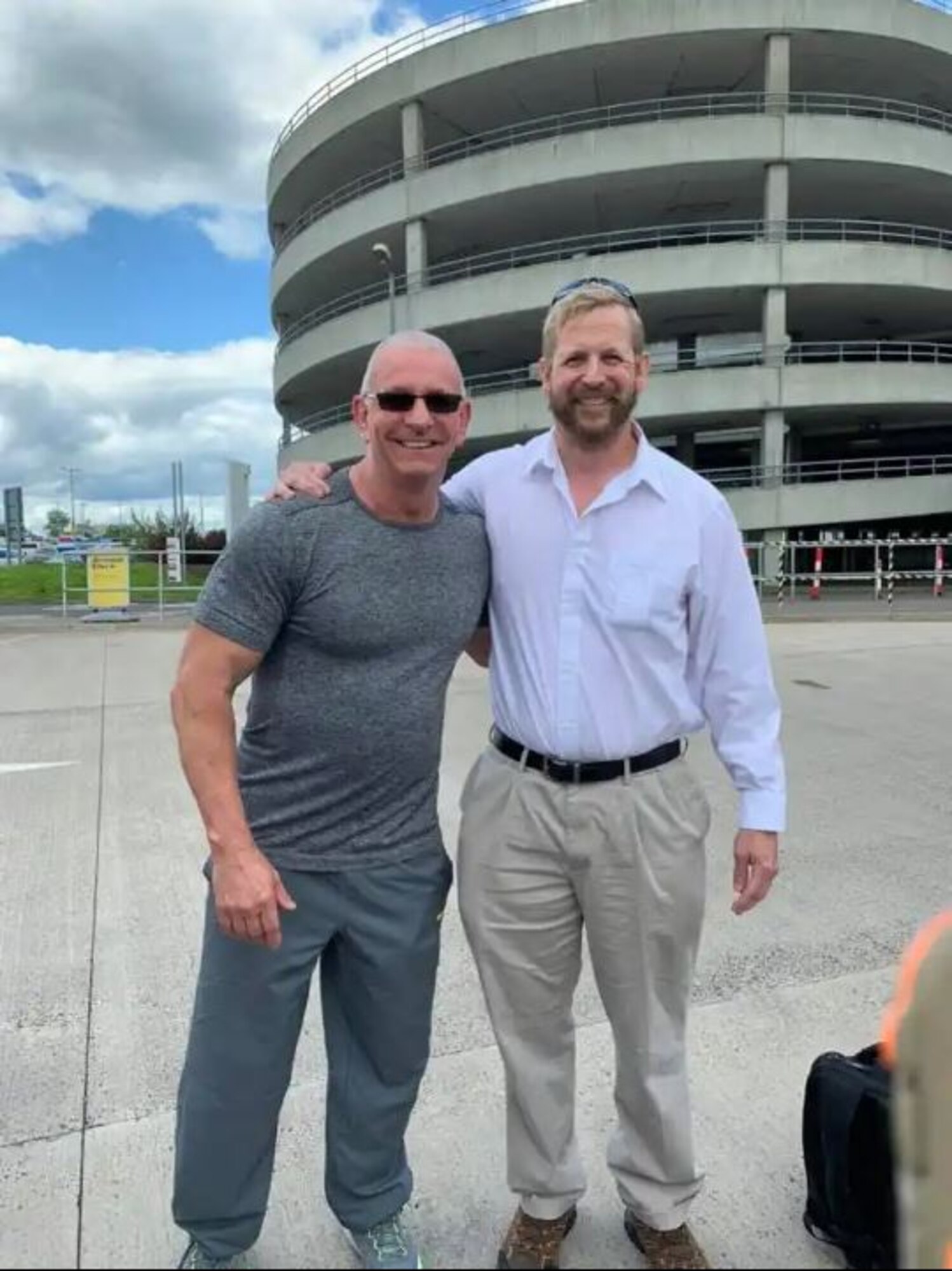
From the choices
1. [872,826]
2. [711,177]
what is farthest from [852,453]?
[872,826]

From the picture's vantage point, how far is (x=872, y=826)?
5.23 metres

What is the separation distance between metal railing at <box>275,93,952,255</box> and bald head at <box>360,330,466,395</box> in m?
28.8

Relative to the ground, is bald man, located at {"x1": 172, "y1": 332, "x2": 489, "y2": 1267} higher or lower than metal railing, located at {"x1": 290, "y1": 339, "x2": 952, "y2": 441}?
lower

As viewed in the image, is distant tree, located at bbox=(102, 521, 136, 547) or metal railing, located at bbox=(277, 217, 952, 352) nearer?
metal railing, located at bbox=(277, 217, 952, 352)

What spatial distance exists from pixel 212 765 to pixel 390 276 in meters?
29.3

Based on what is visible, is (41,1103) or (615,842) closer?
(615,842)

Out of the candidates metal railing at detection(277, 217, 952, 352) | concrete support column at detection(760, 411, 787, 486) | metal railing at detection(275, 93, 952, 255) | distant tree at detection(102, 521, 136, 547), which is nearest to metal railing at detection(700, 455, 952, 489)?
concrete support column at detection(760, 411, 787, 486)

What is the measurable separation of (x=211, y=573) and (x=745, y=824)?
4.30 feet

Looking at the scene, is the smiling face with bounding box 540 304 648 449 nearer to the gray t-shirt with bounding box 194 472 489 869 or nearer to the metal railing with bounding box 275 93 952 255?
the gray t-shirt with bounding box 194 472 489 869

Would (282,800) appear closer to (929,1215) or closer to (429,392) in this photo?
(429,392)

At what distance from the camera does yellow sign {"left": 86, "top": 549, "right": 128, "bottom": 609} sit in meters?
17.8

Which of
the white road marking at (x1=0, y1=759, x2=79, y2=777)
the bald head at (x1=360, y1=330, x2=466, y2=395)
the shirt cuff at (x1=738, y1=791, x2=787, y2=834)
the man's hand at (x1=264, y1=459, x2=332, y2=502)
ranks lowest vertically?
the white road marking at (x1=0, y1=759, x2=79, y2=777)

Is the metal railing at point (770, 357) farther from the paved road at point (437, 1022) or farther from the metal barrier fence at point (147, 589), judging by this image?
the paved road at point (437, 1022)

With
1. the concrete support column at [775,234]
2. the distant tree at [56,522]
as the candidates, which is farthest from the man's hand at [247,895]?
the distant tree at [56,522]
